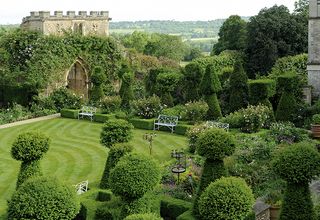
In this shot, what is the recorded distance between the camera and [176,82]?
29219 millimetres

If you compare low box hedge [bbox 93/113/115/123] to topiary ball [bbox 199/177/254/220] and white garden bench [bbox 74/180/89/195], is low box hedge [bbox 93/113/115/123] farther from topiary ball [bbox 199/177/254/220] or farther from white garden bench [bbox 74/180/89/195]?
topiary ball [bbox 199/177/254/220]

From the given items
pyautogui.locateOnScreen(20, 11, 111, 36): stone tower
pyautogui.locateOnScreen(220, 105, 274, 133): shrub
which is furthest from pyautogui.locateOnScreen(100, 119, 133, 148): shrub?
pyautogui.locateOnScreen(20, 11, 111, 36): stone tower

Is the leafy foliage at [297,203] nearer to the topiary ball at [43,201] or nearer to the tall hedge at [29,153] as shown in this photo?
the topiary ball at [43,201]

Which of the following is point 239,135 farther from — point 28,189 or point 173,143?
point 28,189

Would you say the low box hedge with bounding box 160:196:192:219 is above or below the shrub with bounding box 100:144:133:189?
below

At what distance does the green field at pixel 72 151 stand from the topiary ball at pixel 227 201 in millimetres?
5639

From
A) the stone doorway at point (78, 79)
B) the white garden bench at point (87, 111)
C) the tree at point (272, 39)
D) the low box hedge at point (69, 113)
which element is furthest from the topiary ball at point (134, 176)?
the tree at point (272, 39)

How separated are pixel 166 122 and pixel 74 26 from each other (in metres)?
16.3

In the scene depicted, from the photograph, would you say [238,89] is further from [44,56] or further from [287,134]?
[44,56]

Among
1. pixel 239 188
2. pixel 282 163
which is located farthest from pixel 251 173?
pixel 239 188

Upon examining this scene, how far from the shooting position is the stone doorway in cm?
3703

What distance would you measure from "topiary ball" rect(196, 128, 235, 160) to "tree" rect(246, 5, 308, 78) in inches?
1062

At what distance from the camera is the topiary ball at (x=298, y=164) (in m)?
11.2

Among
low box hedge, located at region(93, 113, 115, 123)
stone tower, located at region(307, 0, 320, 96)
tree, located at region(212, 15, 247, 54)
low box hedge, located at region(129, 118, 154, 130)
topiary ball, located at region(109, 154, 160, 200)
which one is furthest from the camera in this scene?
tree, located at region(212, 15, 247, 54)
